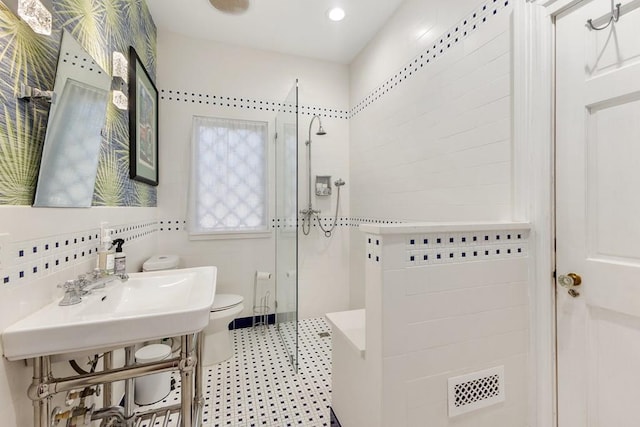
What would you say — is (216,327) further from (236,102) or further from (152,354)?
(236,102)

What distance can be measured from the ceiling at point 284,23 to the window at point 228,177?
2.46 ft

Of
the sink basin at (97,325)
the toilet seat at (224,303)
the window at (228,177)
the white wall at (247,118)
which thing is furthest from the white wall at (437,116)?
the sink basin at (97,325)

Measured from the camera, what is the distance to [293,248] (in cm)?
208

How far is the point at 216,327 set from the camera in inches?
81.5

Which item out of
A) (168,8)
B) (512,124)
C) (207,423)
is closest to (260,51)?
(168,8)

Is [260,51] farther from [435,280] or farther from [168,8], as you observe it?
[435,280]

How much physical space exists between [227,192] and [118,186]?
1.05 m

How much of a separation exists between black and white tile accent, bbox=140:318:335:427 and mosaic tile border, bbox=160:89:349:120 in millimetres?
1977

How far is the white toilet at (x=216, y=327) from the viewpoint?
2037 mm

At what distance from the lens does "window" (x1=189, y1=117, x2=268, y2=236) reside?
2533 mm

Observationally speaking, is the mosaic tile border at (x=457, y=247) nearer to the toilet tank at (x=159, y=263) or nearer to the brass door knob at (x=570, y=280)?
the brass door knob at (x=570, y=280)

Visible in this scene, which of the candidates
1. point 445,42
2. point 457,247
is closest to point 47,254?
point 457,247

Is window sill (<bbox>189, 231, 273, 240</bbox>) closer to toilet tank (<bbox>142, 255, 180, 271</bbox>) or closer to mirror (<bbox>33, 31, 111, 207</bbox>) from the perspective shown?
toilet tank (<bbox>142, 255, 180, 271</bbox>)

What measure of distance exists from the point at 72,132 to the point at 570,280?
6.87ft
